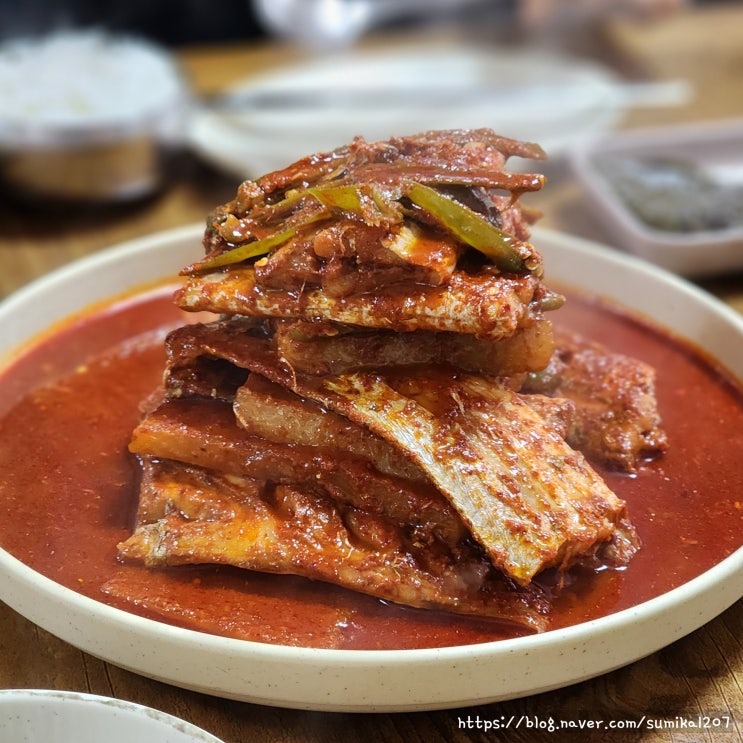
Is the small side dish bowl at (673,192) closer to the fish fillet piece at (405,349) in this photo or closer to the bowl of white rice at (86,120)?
the fish fillet piece at (405,349)

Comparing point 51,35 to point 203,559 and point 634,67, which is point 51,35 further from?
point 203,559

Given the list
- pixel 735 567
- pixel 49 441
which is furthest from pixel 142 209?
pixel 735 567

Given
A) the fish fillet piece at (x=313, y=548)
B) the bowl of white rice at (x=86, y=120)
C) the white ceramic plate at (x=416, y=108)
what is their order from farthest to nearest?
1. the white ceramic plate at (x=416, y=108)
2. the bowl of white rice at (x=86, y=120)
3. the fish fillet piece at (x=313, y=548)

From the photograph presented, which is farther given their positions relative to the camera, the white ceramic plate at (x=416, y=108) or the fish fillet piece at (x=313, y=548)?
the white ceramic plate at (x=416, y=108)

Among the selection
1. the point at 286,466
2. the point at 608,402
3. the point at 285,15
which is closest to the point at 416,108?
the point at 285,15

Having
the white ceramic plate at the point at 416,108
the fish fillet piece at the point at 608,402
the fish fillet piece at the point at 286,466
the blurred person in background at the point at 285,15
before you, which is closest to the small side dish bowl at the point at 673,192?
the white ceramic plate at the point at 416,108

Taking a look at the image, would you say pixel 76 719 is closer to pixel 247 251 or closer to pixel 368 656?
pixel 368 656

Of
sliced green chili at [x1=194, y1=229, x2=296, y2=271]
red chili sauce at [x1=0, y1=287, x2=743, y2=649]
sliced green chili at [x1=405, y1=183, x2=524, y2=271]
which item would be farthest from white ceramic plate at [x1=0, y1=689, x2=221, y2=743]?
sliced green chili at [x1=405, y1=183, x2=524, y2=271]

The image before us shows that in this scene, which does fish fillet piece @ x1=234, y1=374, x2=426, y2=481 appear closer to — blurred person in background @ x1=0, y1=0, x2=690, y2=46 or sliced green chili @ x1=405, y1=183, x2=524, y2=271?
sliced green chili @ x1=405, y1=183, x2=524, y2=271
